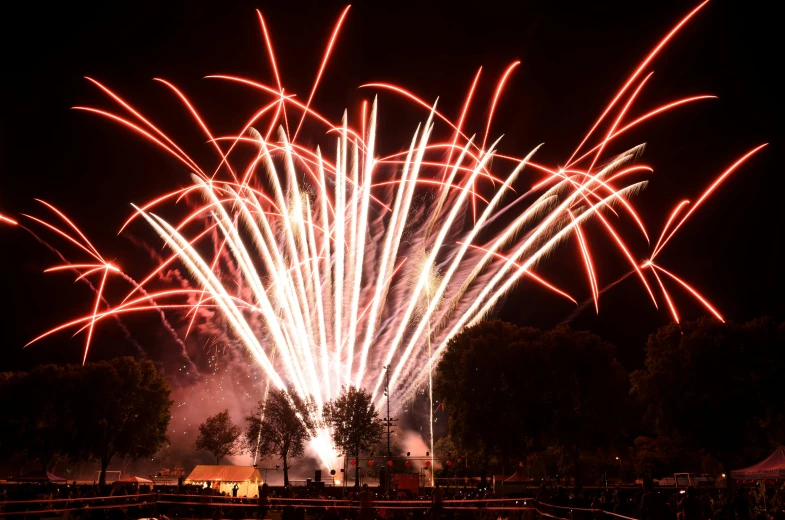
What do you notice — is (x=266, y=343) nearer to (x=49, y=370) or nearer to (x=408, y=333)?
(x=408, y=333)

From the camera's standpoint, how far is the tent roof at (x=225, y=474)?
1554 inches

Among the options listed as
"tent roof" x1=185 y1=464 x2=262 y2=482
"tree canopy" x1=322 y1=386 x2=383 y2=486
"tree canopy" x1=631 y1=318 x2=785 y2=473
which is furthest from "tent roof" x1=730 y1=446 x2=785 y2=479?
"tent roof" x1=185 y1=464 x2=262 y2=482

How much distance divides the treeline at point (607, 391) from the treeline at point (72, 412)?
2635 centimetres

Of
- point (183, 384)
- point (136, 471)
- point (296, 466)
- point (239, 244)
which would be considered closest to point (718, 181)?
point (239, 244)

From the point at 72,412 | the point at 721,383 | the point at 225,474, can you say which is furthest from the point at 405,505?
the point at 72,412

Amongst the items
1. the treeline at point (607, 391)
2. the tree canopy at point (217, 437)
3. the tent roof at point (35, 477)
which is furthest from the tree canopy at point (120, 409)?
the treeline at point (607, 391)

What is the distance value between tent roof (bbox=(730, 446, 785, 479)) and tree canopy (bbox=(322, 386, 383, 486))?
1059 inches

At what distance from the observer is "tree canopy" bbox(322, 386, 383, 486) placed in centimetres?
5000

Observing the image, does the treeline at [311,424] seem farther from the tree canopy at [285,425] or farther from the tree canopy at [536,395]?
the tree canopy at [536,395]

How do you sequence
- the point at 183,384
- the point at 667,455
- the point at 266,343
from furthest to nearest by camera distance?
the point at 183,384 → the point at 266,343 → the point at 667,455

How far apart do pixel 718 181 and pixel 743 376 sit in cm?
1262

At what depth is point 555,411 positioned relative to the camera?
42688 millimetres

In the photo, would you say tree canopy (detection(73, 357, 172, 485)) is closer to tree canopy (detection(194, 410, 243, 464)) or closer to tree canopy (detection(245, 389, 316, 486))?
tree canopy (detection(245, 389, 316, 486))

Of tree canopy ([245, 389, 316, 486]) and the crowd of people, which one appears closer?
the crowd of people
